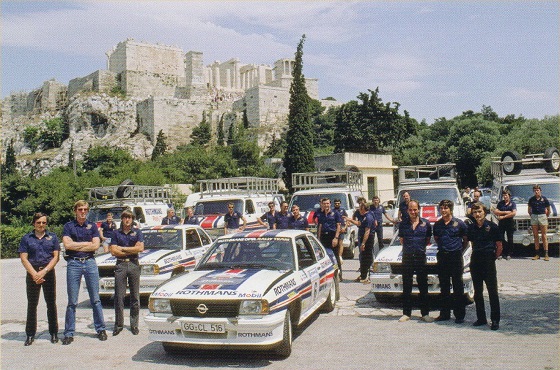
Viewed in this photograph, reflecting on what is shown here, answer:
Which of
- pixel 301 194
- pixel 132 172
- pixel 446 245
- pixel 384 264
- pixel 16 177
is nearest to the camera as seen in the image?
pixel 446 245

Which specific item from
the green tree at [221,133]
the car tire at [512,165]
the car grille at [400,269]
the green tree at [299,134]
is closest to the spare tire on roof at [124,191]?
the car tire at [512,165]

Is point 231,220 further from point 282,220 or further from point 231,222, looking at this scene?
point 282,220

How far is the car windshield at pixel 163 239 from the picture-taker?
9.97 meters

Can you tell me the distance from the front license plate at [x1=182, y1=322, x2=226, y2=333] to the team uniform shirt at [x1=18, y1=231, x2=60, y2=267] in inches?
99.9

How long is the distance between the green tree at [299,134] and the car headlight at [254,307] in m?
31.7

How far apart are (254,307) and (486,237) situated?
349cm

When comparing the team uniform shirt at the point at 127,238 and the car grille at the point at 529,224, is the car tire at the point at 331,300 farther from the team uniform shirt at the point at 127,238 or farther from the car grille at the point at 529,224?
the car grille at the point at 529,224

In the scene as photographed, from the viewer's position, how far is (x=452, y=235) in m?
7.44

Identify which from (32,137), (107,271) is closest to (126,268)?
(107,271)

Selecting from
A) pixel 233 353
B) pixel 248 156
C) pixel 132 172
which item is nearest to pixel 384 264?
pixel 233 353

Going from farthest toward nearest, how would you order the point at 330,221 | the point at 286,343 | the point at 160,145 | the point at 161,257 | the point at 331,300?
1. the point at 160,145
2. the point at 330,221
3. the point at 161,257
4. the point at 331,300
5. the point at 286,343

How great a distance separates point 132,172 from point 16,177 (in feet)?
46.3

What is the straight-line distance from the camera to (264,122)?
79.4 metres

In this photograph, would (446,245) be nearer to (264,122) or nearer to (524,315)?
(524,315)
